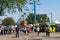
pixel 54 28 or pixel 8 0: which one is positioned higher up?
pixel 8 0

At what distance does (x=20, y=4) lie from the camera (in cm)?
5219

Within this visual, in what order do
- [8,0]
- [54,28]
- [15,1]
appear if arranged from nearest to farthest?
[8,0], [15,1], [54,28]

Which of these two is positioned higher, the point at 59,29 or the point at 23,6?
the point at 23,6

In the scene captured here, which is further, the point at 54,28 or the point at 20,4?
the point at 54,28

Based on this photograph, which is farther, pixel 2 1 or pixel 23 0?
pixel 23 0

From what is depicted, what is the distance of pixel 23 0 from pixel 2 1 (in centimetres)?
603

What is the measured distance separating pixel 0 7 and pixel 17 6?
13.6 feet

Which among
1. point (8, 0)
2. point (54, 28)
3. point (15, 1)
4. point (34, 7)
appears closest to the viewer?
point (8, 0)

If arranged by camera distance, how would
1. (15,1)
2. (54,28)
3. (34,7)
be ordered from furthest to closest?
(54,28) → (34,7) → (15,1)

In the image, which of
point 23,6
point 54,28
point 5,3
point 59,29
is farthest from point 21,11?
point 59,29

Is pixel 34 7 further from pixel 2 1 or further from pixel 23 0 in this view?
pixel 2 1

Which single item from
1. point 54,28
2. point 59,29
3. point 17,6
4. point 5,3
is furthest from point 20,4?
point 59,29

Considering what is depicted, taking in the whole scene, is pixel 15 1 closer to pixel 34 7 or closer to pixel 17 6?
pixel 17 6

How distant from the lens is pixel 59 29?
72.4 metres
